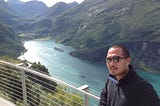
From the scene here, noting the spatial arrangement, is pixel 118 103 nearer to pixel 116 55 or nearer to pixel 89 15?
pixel 116 55

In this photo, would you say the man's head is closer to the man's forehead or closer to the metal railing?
the man's forehead

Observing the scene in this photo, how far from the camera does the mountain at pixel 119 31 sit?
129250 millimetres

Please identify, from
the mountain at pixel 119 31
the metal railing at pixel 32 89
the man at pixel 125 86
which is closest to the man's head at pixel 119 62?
the man at pixel 125 86

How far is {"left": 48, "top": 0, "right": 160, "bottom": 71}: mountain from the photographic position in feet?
424

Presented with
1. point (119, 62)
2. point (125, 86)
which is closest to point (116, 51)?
point (119, 62)

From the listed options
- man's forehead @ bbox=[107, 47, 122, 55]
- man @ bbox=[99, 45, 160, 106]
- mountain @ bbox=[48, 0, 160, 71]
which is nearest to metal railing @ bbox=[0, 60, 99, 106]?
man @ bbox=[99, 45, 160, 106]

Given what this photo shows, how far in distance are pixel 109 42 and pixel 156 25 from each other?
20.3 meters

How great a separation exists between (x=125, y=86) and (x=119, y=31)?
151 meters

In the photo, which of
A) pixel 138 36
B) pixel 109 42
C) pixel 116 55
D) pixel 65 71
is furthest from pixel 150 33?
pixel 116 55

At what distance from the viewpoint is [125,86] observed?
275cm

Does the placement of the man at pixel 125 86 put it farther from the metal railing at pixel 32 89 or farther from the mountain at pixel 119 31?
the mountain at pixel 119 31

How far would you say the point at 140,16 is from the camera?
509 feet

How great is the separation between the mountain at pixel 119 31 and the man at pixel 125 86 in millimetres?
113288

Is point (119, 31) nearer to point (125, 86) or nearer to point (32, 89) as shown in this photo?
point (32, 89)
